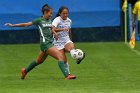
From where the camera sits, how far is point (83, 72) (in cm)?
1722

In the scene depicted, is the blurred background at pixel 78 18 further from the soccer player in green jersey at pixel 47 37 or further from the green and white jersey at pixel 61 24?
the soccer player in green jersey at pixel 47 37

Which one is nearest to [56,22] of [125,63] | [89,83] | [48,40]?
[48,40]

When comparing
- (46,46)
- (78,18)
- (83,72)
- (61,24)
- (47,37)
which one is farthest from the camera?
(78,18)

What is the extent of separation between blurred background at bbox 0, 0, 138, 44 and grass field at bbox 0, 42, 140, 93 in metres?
0.95

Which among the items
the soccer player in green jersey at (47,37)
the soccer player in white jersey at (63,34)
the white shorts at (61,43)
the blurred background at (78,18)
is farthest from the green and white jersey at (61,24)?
the blurred background at (78,18)

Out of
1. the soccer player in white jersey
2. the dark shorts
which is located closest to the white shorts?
the soccer player in white jersey

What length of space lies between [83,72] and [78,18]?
8.80 metres

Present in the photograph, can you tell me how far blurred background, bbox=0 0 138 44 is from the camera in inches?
1008

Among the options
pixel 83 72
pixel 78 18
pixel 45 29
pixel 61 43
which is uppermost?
pixel 45 29

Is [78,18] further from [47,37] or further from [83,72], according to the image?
[47,37]

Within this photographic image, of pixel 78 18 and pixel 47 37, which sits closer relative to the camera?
pixel 47 37

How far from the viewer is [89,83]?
14.8 m

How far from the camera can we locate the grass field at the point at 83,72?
45.6 ft

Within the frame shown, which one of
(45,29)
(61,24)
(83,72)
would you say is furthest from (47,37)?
(83,72)
